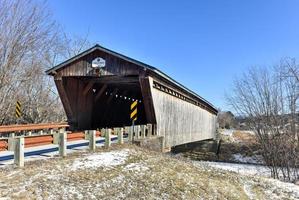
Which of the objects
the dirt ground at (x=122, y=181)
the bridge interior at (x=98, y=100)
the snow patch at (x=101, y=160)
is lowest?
the dirt ground at (x=122, y=181)

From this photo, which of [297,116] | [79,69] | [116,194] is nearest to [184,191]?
[116,194]

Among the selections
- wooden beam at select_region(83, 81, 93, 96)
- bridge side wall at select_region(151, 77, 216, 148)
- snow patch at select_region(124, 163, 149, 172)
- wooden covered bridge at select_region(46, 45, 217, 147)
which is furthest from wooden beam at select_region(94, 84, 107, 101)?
snow patch at select_region(124, 163, 149, 172)

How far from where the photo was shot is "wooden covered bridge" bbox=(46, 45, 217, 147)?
45.9ft

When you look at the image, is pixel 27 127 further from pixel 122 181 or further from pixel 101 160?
pixel 122 181

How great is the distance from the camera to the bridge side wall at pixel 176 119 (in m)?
15.0

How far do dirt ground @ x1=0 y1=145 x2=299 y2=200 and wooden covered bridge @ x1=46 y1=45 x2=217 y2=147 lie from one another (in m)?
5.48

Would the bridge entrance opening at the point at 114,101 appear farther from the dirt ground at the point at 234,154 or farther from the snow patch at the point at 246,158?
the snow patch at the point at 246,158

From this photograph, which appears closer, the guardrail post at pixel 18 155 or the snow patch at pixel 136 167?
the guardrail post at pixel 18 155

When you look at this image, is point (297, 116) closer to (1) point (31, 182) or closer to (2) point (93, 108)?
(2) point (93, 108)

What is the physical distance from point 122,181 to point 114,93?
47.4 ft

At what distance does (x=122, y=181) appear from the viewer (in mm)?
6312

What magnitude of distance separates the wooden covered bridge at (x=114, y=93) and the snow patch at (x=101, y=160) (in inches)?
219

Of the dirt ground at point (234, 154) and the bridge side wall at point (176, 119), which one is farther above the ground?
the bridge side wall at point (176, 119)

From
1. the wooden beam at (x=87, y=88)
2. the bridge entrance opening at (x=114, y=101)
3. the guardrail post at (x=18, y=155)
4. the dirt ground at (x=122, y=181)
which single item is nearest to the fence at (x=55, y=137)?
the guardrail post at (x=18, y=155)
